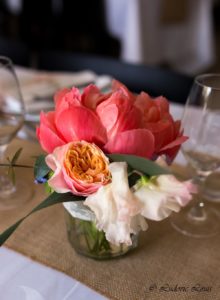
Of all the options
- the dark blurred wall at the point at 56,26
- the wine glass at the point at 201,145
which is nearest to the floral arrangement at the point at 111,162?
the wine glass at the point at 201,145

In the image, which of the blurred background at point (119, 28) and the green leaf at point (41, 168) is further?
the blurred background at point (119, 28)

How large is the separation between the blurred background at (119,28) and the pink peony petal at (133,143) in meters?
1.77

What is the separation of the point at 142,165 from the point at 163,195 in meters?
0.04

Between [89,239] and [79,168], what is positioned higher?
[79,168]

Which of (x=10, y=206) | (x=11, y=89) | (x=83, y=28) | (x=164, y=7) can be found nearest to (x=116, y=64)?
(x=11, y=89)

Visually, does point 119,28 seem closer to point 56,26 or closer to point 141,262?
point 56,26

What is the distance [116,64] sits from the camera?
120 centimetres

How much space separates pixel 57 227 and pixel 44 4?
228 centimetres

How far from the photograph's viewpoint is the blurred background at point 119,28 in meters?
2.19

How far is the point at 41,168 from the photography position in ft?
1.46

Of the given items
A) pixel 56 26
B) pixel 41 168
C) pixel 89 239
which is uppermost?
pixel 41 168

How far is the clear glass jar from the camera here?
499mm

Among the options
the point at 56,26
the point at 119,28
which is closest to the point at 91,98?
the point at 119,28

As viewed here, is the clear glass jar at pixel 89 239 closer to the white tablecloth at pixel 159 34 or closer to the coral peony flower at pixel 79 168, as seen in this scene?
the coral peony flower at pixel 79 168
